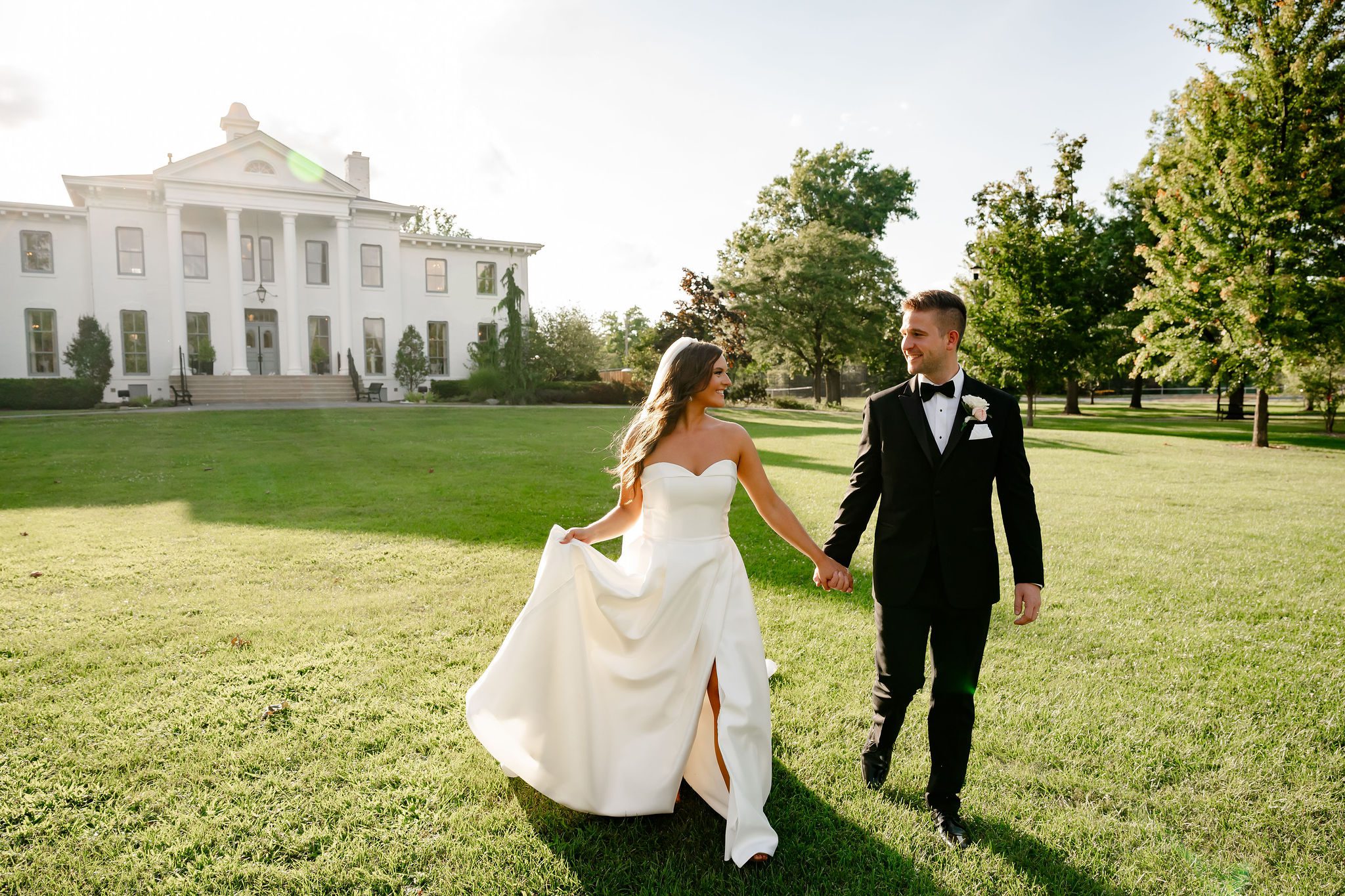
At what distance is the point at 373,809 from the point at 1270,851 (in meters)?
3.92

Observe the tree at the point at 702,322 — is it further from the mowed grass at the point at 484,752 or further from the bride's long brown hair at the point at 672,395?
the bride's long brown hair at the point at 672,395

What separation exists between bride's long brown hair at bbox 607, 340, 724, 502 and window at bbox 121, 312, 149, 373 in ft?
118

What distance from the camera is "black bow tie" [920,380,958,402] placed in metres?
3.22

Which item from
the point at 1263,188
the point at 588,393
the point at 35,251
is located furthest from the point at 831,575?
the point at 35,251

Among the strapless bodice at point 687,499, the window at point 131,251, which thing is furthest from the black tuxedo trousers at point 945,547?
the window at point 131,251

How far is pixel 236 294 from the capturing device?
102 feet

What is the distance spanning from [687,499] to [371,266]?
35707 millimetres

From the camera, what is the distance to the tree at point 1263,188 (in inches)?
744

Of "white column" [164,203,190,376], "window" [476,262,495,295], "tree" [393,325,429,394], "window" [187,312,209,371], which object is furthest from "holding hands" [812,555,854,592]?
"window" [476,262,495,295]

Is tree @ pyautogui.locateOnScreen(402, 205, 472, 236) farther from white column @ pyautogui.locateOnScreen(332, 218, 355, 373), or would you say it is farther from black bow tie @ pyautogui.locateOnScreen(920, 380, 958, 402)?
black bow tie @ pyautogui.locateOnScreen(920, 380, 958, 402)

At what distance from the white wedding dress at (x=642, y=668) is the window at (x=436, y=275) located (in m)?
36.3

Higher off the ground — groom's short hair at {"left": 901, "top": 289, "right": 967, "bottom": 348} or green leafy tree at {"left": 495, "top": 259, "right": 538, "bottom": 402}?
green leafy tree at {"left": 495, "top": 259, "right": 538, "bottom": 402}

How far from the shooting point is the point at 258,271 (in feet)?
109

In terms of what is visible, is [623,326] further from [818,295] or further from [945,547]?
[945,547]
